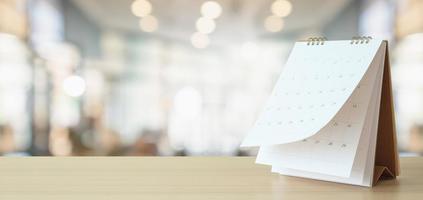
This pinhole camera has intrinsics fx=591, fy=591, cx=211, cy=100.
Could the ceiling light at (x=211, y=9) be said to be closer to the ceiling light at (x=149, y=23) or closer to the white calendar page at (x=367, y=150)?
the ceiling light at (x=149, y=23)

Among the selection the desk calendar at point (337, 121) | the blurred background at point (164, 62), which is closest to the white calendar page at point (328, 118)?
the desk calendar at point (337, 121)

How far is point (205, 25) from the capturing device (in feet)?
12.1

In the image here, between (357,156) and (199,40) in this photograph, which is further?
(199,40)

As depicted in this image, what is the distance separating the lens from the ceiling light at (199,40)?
3693 mm

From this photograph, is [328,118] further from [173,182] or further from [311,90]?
[173,182]

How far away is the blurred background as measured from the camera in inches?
139

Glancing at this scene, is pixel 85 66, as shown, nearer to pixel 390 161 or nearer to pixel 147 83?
pixel 147 83

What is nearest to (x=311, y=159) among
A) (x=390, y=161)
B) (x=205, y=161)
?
(x=390, y=161)

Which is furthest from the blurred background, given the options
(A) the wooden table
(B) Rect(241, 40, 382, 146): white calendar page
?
(B) Rect(241, 40, 382, 146): white calendar page

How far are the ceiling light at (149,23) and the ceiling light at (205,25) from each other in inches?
10.4

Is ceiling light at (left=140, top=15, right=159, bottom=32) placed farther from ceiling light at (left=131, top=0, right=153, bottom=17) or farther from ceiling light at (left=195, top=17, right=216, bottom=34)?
ceiling light at (left=195, top=17, right=216, bottom=34)

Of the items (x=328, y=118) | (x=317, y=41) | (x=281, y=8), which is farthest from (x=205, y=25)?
(x=328, y=118)

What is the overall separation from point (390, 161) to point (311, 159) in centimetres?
9

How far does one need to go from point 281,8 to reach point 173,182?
3.14 meters
